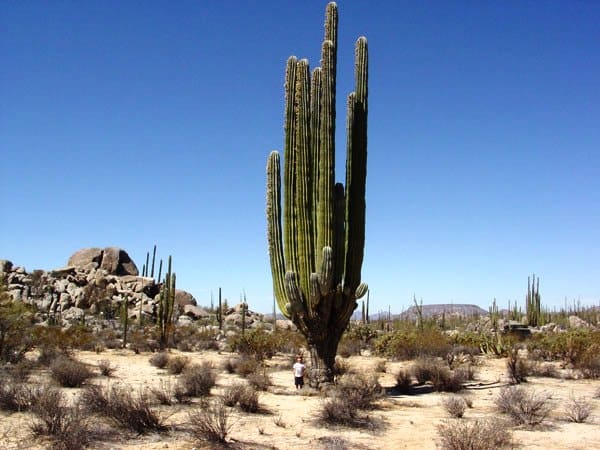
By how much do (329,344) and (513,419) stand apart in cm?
477

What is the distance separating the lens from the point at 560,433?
356 inches

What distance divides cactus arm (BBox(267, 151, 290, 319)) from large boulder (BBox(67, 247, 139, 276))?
34.4m

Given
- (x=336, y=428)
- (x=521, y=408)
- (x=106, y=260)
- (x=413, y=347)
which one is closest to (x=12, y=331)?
(x=336, y=428)

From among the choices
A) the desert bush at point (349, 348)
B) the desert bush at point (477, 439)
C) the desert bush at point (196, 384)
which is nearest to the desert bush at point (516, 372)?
the desert bush at point (477, 439)

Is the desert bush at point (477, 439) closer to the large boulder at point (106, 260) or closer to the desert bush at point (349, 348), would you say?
the desert bush at point (349, 348)

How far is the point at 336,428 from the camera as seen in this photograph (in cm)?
921

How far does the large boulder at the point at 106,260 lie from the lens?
45.2 metres

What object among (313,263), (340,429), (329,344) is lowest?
(340,429)

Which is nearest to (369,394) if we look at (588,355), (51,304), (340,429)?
(340,429)

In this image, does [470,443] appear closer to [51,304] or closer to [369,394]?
[369,394]

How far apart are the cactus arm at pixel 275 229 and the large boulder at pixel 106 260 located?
113 ft

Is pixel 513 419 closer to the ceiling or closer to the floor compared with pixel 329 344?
closer to the floor

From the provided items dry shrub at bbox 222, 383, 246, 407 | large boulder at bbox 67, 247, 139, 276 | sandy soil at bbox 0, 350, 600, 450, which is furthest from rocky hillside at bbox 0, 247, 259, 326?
dry shrub at bbox 222, 383, 246, 407

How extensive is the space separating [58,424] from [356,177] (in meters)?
8.44
